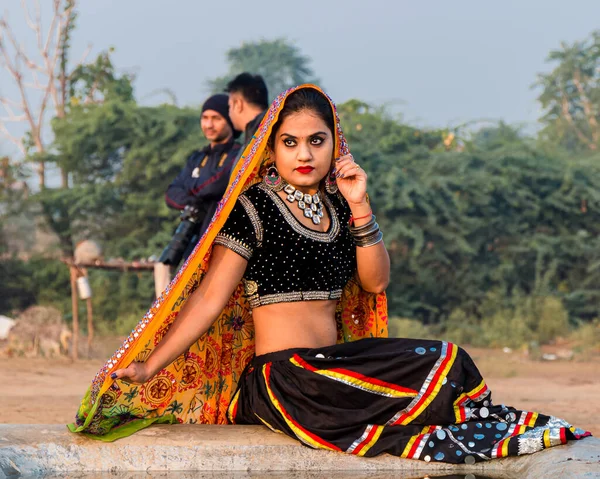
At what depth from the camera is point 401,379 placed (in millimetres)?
2965

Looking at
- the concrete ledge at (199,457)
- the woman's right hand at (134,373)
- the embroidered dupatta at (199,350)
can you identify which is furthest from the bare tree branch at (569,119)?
the woman's right hand at (134,373)

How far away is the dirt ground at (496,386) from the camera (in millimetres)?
5852

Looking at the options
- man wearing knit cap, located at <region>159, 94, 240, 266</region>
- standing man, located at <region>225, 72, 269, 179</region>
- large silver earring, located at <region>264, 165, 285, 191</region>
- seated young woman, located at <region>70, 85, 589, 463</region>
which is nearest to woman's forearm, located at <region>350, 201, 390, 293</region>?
seated young woman, located at <region>70, 85, 589, 463</region>

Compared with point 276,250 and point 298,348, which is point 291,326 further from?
point 276,250

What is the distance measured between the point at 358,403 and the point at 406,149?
33.8ft

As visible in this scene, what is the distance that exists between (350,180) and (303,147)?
0.23m

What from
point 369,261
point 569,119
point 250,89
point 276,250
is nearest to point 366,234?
point 369,261

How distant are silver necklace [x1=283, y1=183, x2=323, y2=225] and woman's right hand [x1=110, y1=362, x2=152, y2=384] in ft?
2.78

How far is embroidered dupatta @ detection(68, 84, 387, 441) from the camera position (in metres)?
2.92

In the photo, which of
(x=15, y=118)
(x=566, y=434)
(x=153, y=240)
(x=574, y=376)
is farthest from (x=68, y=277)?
(x=566, y=434)

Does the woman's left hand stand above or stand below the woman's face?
below

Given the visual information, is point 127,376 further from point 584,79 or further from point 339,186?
point 584,79

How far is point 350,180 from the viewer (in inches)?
124

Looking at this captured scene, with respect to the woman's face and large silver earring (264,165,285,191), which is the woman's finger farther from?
large silver earring (264,165,285,191)
